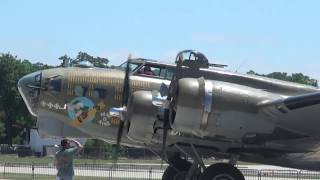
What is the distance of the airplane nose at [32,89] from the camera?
685 inches

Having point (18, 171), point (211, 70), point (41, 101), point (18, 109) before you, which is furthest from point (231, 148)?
point (18, 109)

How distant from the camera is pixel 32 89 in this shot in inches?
687

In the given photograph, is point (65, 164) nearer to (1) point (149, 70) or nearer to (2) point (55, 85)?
(2) point (55, 85)

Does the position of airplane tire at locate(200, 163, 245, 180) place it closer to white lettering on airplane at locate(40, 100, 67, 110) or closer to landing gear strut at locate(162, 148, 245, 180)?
landing gear strut at locate(162, 148, 245, 180)

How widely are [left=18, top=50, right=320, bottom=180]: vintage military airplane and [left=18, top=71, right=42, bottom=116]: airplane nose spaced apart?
0.08ft

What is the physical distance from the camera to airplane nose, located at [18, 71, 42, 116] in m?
Result: 17.4

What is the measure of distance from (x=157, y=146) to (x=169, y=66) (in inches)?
81.3

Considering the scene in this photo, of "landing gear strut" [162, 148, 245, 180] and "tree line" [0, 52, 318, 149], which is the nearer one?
"landing gear strut" [162, 148, 245, 180]

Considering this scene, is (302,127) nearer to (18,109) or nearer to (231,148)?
(231,148)

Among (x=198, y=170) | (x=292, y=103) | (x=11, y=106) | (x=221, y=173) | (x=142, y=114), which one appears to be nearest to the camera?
(x=292, y=103)

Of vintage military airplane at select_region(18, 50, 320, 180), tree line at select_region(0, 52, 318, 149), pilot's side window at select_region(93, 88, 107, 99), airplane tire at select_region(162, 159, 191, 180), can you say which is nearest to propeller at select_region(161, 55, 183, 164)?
vintage military airplane at select_region(18, 50, 320, 180)

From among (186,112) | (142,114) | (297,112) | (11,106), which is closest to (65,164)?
(142,114)

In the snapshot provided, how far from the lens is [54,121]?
17.6 metres

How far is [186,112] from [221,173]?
72.5 inches
